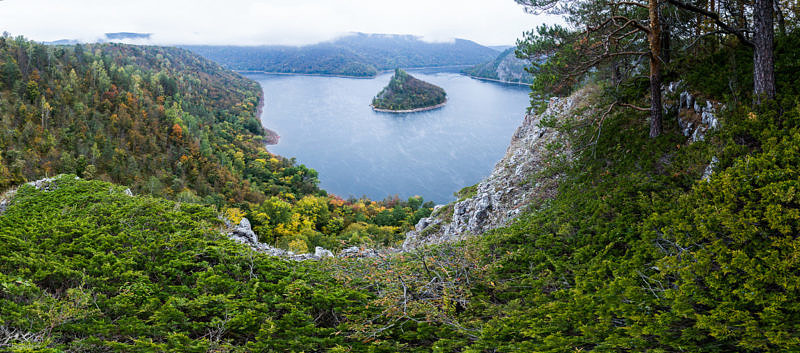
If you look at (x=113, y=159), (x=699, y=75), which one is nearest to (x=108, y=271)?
(x=699, y=75)

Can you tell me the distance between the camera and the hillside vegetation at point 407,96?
117 m

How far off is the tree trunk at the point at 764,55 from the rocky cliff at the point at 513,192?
4078mm

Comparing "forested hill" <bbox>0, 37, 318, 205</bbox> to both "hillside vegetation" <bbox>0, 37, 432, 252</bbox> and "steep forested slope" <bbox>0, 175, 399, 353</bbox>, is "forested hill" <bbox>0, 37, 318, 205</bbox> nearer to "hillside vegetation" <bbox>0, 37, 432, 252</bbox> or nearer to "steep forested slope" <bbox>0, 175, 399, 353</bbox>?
"hillside vegetation" <bbox>0, 37, 432, 252</bbox>

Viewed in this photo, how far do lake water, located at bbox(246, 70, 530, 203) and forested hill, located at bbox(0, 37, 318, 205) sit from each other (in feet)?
39.1

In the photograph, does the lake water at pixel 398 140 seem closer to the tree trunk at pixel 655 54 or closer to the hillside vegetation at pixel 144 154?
the hillside vegetation at pixel 144 154

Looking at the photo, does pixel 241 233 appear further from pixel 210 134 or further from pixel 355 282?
pixel 210 134

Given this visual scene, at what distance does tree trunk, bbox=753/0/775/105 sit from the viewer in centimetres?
628

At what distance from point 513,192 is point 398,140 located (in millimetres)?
77323

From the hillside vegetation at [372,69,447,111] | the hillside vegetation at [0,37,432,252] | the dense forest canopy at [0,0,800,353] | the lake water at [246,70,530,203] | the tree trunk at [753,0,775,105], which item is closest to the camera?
the dense forest canopy at [0,0,800,353]

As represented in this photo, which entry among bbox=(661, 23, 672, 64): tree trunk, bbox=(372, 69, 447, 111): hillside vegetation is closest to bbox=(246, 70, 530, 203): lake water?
bbox=(372, 69, 447, 111): hillside vegetation

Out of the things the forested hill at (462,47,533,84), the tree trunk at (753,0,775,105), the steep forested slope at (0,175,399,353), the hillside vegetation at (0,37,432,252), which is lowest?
the hillside vegetation at (0,37,432,252)

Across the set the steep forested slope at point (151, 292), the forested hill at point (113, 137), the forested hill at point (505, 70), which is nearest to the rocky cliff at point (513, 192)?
the steep forested slope at point (151, 292)

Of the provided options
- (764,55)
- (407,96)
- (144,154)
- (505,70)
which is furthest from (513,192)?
(505,70)

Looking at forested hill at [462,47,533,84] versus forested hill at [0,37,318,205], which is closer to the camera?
forested hill at [0,37,318,205]
